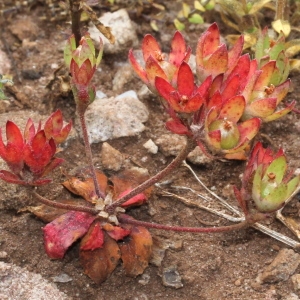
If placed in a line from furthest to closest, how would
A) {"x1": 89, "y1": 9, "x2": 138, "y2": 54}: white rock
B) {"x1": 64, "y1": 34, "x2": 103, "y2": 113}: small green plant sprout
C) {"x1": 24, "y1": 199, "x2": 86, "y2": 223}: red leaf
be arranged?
{"x1": 89, "y1": 9, "x2": 138, "y2": 54}: white rock → {"x1": 24, "y1": 199, "x2": 86, "y2": 223}: red leaf → {"x1": 64, "y1": 34, "x2": 103, "y2": 113}: small green plant sprout

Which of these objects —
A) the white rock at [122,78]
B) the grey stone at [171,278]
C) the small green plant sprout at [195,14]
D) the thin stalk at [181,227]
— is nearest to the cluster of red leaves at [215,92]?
the thin stalk at [181,227]

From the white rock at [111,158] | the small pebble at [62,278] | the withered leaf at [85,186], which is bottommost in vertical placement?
the small pebble at [62,278]

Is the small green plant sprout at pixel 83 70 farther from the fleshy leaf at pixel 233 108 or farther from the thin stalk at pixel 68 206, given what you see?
the fleshy leaf at pixel 233 108

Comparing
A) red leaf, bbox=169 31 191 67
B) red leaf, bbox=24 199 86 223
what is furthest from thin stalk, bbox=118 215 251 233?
red leaf, bbox=169 31 191 67

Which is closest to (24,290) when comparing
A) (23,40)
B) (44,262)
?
(44,262)

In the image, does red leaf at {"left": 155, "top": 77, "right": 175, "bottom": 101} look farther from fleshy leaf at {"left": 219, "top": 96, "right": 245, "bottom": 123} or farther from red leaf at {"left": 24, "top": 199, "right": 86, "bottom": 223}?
red leaf at {"left": 24, "top": 199, "right": 86, "bottom": 223}

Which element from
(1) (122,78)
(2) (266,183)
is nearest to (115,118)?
(1) (122,78)

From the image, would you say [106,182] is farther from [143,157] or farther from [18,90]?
[18,90]
